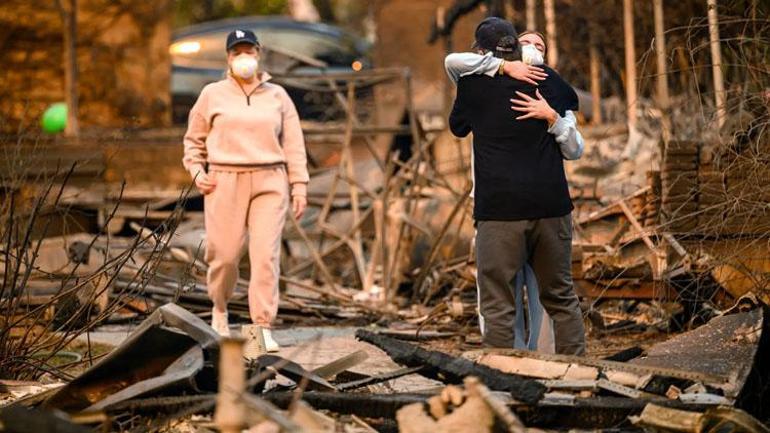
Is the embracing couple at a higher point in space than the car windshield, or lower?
lower

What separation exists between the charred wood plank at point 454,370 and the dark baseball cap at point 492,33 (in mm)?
1626

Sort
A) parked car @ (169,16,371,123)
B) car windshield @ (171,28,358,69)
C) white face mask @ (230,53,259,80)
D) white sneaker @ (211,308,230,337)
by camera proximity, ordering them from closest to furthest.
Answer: white face mask @ (230,53,259,80), white sneaker @ (211,308,230,337), parked car @ (169,16,371,123), car windshield @ (171,28,358,69)

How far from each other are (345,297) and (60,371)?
15.3 ft

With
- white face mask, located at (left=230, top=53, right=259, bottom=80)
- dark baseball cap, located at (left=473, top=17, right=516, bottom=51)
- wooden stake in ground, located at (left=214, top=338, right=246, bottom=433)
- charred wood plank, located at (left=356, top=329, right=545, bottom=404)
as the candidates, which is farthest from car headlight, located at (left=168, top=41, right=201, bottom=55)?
wooden stake in ground, located at (left=214, top=338, right=246, bottom=433)

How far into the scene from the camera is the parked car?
22.8m

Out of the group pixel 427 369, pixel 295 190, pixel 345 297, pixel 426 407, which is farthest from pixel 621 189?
pixel 426 407

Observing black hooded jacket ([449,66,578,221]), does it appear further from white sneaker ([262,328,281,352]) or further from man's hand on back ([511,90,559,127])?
white sneaker ([262,328,281,352])

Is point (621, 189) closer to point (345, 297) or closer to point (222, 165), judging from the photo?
point (345, 297)

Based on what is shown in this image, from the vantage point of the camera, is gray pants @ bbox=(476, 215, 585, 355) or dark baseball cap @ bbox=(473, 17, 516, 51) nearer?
gray pants @ bbox=(476, 215, 585, 355)

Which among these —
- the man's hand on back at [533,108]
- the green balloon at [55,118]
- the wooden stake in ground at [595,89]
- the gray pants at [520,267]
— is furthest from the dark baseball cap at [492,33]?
the green balloon at [55,118]

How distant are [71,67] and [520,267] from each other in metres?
12.7

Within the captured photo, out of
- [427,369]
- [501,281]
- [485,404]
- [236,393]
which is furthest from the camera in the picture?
[501,281]

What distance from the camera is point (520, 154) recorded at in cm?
779

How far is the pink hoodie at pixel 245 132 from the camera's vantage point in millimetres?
9609
